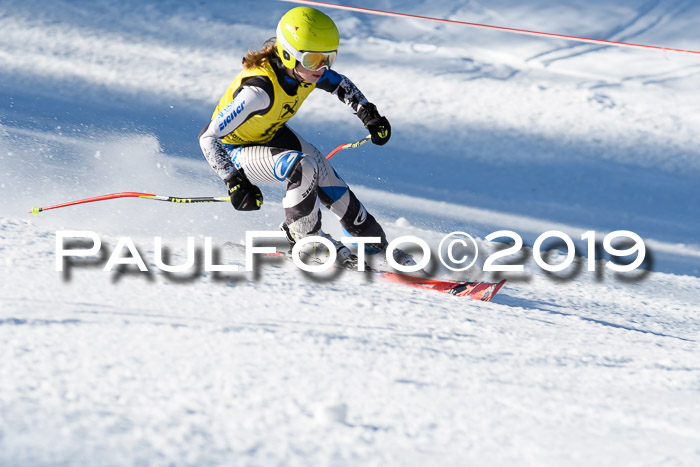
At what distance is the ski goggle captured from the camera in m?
2.86

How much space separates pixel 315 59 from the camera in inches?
113

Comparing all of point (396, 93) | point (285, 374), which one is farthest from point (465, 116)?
point (285, 374)

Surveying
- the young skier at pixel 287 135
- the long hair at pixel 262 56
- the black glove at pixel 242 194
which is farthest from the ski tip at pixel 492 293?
the long hair at pixel 262 56

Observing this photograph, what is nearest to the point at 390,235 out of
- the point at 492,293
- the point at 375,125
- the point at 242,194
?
the point at 375,125

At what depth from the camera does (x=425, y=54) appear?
8.24 m

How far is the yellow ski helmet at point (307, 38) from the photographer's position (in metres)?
2.84

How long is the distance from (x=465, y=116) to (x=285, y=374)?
538cm

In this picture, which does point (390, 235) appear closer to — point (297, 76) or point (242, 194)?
point (297, 76)

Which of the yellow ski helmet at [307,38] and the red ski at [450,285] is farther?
the red ski at [450,285]

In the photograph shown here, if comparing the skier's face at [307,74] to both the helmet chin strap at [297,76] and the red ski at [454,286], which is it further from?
the red ski at [454,286]

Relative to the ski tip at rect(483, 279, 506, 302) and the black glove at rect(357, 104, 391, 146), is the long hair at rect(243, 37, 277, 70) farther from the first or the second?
the ski tip at rect(483, 279, 506, 302)

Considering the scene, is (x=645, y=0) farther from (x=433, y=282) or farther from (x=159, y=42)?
(x=433, y=282)

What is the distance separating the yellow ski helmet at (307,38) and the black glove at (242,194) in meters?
0.53

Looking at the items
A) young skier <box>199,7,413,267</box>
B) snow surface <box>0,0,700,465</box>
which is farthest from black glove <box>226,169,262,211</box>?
snow surface <box>0,0,700,465</box>
